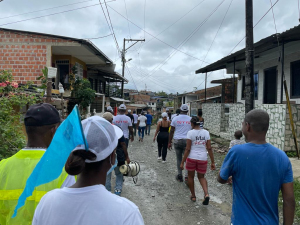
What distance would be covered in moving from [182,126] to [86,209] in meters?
5.43

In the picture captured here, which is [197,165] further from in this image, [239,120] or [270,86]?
[270,86]

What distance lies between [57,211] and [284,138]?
893cm

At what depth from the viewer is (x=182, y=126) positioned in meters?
6.50

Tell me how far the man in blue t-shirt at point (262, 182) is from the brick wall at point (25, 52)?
35.6 ft

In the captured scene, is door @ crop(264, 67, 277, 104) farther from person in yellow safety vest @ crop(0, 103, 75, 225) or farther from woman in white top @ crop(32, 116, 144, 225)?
woman in white top @ crop(32, 116, 144, 225)

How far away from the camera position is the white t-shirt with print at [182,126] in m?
6.44

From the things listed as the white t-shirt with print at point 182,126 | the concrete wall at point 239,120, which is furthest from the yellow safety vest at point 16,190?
the concrete wall at point 239,120

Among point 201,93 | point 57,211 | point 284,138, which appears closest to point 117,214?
point 57,211

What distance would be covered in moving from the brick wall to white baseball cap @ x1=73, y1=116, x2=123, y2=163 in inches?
440

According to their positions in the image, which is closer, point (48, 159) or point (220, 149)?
point (48, 159)

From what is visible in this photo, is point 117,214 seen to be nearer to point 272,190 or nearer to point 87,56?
point 272,190

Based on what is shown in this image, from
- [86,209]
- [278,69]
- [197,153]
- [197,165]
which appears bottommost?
[197,165]

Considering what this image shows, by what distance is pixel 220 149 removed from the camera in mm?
11289

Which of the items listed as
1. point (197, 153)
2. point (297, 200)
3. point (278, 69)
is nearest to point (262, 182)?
point (197, 153)
